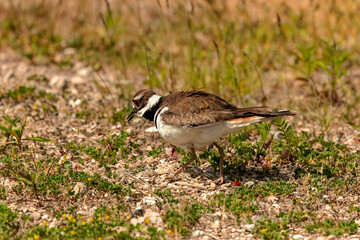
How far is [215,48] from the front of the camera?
8695mm

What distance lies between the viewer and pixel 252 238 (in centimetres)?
468

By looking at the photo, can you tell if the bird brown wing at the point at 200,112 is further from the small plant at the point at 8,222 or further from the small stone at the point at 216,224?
the small plant at the point at 8,222

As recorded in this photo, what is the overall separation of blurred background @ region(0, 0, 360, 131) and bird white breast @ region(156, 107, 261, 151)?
225 centimetres

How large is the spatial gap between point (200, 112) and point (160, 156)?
128cm

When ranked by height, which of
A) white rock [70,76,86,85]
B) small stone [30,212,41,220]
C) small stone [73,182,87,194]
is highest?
white rock [70,76,86,85]

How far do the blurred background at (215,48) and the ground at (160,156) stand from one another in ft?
0.16

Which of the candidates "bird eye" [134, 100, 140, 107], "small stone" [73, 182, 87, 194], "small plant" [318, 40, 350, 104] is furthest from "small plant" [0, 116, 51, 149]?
"small plant" [318, 40, 350, 104]

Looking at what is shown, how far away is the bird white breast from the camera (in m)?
5.33

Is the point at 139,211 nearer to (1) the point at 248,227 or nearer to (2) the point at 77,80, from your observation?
(1) the point at 248,227

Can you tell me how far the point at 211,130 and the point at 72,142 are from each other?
7.24 feet

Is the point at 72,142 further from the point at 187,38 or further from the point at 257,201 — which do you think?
the point at 187,38

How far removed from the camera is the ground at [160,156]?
4.83 m

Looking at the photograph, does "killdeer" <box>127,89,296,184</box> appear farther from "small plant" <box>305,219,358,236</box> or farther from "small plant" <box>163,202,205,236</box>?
"small plant" <box>305,219,358,236</box>

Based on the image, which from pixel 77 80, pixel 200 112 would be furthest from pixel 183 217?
pixel 77 80
